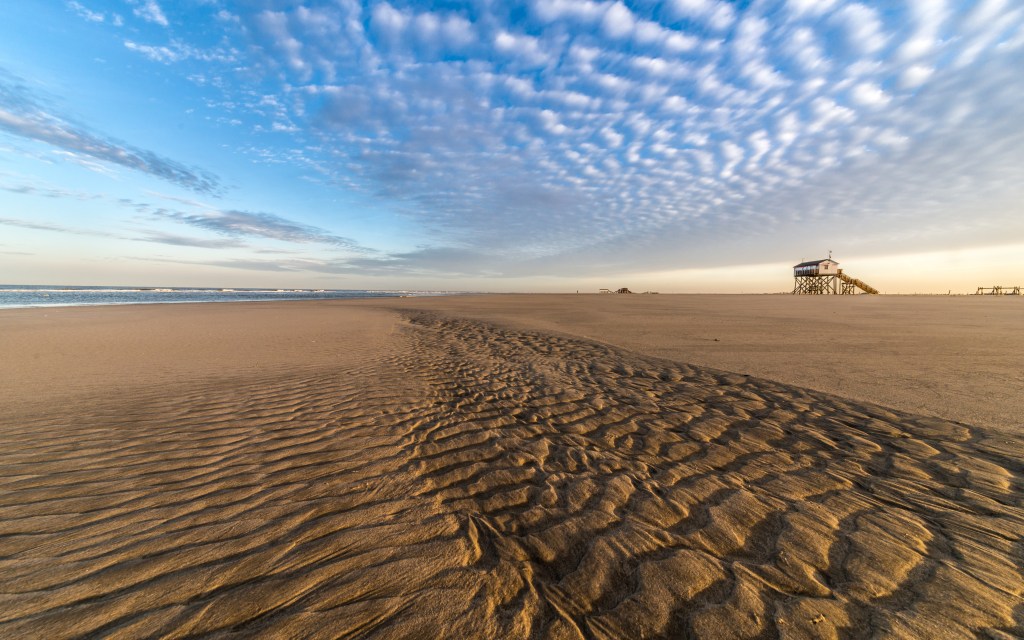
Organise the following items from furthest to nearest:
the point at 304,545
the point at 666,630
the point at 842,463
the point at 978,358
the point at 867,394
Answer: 1. the point at 978,358
2. the point at 867,394
3. the point at 842,463
4. the point at 304,545
5. the point at 666,630

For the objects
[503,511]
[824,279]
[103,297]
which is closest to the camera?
[503,511]

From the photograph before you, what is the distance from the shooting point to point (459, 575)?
7.92ft

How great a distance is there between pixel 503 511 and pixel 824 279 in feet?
230

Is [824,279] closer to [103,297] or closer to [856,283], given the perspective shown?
[856,283]

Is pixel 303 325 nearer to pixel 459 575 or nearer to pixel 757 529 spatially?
pixel 459 575

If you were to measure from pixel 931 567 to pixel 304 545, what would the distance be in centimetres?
446

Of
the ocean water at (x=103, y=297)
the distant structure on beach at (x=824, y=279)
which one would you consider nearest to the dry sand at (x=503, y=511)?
the ocean water at (x=103, y=297)

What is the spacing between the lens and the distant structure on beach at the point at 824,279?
5269cm

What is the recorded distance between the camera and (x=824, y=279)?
178 ft

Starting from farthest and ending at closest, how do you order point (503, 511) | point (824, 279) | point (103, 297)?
point (824, 279) < point (103, 297) < point (503, 511)

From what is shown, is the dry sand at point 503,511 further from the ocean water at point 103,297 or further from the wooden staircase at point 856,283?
the wooden staircase at point 856,283

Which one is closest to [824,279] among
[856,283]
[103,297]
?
[856,283]

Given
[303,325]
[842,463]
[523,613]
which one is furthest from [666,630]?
[303,325]

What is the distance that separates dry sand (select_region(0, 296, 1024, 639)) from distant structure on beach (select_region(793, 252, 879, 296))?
6010 centimetres
